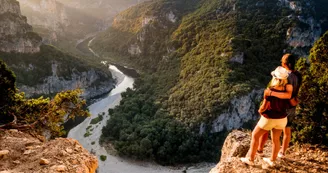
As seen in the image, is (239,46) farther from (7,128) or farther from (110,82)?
(7,128)

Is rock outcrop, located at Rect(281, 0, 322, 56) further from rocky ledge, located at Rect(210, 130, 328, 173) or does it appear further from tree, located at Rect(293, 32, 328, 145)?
rocky ledge, located at Rect(210, 130, 328, 173)

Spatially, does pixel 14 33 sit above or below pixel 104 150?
above

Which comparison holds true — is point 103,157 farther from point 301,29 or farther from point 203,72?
point 301,29

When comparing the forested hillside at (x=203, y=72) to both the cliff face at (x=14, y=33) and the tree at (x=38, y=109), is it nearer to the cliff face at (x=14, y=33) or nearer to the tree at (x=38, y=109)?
the tree at (x=38, y=109)

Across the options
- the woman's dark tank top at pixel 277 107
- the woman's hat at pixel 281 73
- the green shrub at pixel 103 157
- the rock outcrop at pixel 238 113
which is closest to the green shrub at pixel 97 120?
the green shrub at pixel 103 157

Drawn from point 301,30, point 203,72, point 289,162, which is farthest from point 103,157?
point 301,30
